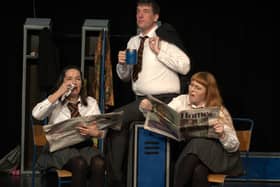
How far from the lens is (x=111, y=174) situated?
4.68 metres

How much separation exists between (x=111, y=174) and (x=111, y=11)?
91.7 inches

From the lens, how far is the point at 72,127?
4484 mm

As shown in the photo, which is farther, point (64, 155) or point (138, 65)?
point (138, 65)

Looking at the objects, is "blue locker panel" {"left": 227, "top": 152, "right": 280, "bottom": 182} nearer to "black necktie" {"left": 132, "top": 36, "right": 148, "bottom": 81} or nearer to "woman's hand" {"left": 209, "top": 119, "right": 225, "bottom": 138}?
"black necktie" {"left": 132, "top": 36, "right": 148, "bottom": 81}

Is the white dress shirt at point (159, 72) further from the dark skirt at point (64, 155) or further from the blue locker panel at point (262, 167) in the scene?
the blue locker panel at point (262, 167)

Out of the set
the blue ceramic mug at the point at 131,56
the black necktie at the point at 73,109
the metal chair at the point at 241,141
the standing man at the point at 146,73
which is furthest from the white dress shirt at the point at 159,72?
the metal chair at the point at 241,141

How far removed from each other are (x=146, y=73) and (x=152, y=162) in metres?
0.63

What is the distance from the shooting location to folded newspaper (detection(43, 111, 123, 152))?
4.43m

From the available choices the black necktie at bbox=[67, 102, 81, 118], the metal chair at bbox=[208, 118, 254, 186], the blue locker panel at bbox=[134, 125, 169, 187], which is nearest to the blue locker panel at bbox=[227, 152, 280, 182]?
the metal chair at bbox=[208, 118, 254, 186]

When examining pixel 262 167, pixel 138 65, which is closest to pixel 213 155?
pixel 138 65

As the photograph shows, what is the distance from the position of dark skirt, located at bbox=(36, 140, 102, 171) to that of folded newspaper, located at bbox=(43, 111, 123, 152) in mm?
49

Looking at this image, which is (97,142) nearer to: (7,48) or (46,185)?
(46,185)

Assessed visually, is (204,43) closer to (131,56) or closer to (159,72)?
(159,72)

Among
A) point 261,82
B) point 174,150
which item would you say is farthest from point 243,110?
point 174,150
